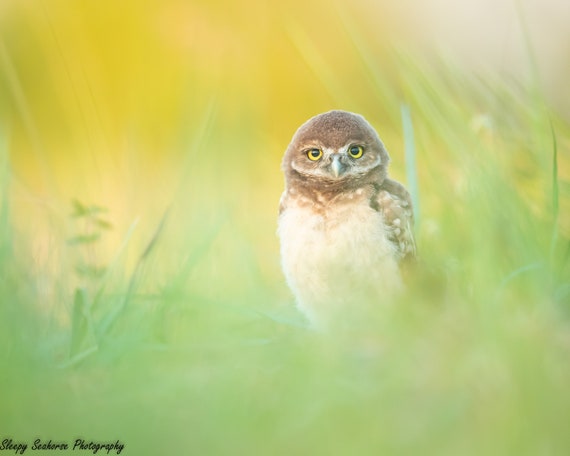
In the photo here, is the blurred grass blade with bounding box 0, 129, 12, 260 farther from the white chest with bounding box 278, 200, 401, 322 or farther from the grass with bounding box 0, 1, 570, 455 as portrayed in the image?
the white chest with bounding box 278, 200, 401, 322

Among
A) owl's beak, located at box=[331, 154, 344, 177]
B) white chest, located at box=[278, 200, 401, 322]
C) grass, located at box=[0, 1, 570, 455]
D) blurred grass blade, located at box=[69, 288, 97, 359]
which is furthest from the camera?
owl's beak, located at box=[331, 154, 344, 177]

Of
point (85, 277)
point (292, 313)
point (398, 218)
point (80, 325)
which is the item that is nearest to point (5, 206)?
point (85, 277)

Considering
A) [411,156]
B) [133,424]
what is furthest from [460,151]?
[133,424]

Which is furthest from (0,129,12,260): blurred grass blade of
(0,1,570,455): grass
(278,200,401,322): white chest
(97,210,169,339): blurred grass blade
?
(278,200,401,322): white chest

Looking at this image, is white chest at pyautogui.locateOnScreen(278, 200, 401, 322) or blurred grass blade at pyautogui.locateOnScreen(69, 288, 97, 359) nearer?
blurred grass blade at pyautogui.locateOnScreen(69, 288, 97, 359)

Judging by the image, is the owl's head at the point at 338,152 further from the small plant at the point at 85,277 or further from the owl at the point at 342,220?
the small plant at the point at 85,277

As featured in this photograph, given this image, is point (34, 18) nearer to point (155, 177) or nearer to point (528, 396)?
point (155, 177)
